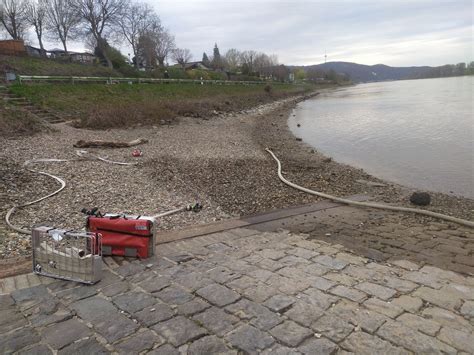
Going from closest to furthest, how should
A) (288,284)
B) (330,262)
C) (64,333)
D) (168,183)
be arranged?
1. (64,333)
2. (288,284)
3. (330,262)
4. (168,183)

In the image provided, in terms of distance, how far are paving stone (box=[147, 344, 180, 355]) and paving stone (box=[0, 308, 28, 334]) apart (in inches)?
51.6

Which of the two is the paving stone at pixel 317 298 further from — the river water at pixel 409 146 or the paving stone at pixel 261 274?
the river water at pixel 409 146

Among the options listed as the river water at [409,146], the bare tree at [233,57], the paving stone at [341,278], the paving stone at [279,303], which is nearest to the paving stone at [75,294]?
the paving stone at [279,303]

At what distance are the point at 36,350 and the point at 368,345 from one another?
266cm

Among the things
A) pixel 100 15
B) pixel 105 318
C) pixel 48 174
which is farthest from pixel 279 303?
pixel 100 15

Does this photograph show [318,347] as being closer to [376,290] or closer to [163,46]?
[376,290]

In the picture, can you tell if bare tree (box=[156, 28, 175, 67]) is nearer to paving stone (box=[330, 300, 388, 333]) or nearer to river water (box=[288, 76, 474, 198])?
river water (box=[288, 76, 474, 198])

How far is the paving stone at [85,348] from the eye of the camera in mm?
2986

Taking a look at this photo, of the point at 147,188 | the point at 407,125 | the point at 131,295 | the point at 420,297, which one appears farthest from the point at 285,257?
A: the point at 407,125

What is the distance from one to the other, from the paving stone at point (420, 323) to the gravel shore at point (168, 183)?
3895mm

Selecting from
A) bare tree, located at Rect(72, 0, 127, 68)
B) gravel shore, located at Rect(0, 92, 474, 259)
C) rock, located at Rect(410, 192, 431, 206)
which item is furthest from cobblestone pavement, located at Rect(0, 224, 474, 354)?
bare tree, located at Rect(72, 0, 127, 68)

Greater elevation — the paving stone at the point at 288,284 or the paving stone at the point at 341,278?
the paving stone at the point at 288,284

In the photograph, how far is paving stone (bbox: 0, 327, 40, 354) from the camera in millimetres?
3053

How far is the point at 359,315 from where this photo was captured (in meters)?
3.46
